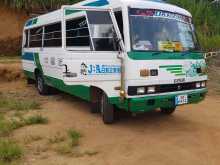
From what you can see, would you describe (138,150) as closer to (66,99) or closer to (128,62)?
(128,62)

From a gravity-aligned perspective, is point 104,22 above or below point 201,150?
above

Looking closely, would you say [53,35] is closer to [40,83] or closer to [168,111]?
[40,83]

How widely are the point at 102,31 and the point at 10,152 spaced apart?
3171 mm

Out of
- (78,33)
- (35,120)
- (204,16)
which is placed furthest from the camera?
(204,16)

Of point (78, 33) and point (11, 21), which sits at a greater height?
point (11, 21)

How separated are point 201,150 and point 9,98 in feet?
23.3

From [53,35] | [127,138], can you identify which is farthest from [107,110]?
[53,35]

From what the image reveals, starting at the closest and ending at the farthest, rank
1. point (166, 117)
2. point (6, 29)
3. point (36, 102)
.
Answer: point (166, 117), point (36, 102), point (6, 29)

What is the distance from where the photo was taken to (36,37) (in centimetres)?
1393

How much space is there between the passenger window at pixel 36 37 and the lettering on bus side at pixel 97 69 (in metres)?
4.61

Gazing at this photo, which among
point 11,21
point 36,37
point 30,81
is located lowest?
point 30,81

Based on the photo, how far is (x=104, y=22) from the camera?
9156mm

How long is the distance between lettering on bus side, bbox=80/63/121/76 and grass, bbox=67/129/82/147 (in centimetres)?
117

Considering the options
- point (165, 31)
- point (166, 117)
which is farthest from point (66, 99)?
point (165, 31)
